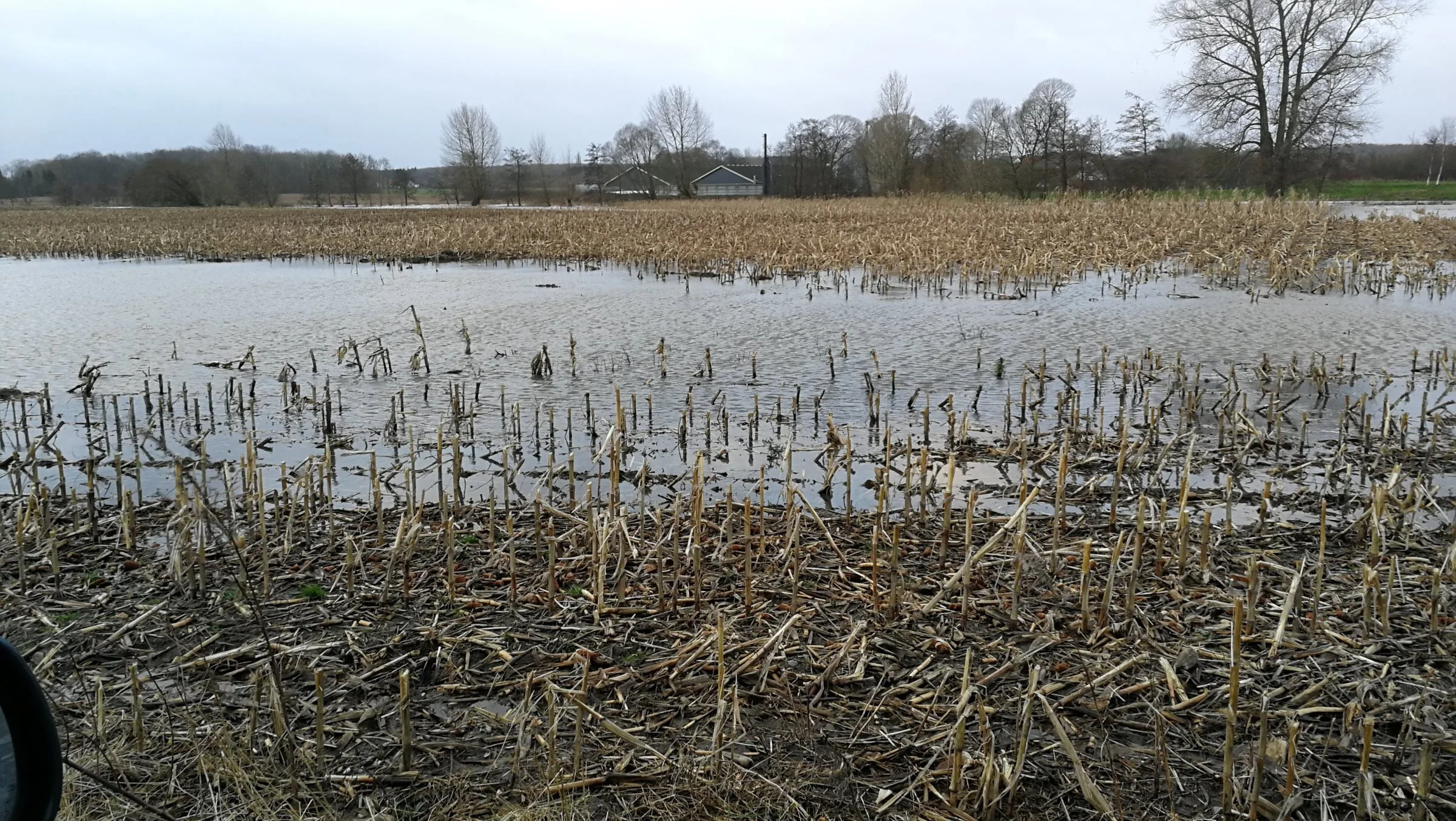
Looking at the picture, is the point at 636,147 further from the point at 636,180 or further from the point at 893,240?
Answer: the point at 893,240

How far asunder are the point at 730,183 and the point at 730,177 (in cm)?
72

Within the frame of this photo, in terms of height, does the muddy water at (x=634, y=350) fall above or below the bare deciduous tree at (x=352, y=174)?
below

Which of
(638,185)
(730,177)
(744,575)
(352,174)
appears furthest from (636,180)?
(744,575)

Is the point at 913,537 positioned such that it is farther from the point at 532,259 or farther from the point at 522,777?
the point at 532,259

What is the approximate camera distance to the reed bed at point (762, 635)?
3.29 m

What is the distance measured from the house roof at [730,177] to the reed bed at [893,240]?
58265 millimetres

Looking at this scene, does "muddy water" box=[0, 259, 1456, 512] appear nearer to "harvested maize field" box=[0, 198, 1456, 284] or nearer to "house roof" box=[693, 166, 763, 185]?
"harvested maize field" box=[0, 198, 1456, 284]

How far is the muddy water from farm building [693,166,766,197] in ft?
261

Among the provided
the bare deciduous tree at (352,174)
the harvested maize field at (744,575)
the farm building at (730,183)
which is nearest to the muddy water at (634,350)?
the harvested maize field at (744,575)

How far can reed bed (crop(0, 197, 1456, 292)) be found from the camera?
19984mm

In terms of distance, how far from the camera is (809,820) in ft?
10.3

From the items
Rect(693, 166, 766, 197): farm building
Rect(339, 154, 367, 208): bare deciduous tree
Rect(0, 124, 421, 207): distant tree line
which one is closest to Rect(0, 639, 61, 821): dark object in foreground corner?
Rect(0, 124, 421, 207): distant tree line

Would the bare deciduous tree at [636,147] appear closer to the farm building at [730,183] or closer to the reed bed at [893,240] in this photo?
the farm building at [730,183]

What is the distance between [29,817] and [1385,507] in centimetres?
629
